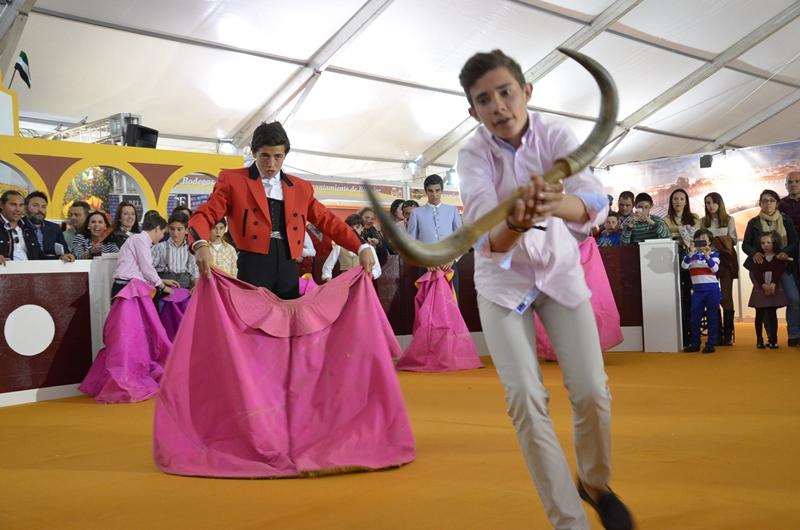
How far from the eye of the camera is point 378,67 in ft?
46.1

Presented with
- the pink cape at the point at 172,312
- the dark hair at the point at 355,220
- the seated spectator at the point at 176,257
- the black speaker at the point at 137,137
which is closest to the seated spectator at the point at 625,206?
the dark hair at the point at 355,220

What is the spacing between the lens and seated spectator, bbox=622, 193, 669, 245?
347 inches

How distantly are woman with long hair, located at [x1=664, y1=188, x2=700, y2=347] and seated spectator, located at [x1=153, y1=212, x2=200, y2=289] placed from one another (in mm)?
5168

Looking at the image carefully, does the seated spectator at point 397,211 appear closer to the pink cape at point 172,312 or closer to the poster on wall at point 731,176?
the pink cape at point 172,312

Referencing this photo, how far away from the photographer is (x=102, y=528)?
2830 mm

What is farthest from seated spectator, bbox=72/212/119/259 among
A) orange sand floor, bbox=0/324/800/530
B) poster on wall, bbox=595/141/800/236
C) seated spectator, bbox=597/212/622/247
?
poster on wall, bbox=595/141/800/236

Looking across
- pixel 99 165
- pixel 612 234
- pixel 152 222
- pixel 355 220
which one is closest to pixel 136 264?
pixel 152 222

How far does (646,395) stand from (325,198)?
8.58m

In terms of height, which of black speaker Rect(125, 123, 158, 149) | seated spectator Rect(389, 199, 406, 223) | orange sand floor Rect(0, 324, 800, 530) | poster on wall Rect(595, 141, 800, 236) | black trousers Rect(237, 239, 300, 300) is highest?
black speaker Rect(125, 123, 158, 149)

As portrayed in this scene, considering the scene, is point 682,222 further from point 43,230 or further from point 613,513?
point 613,513

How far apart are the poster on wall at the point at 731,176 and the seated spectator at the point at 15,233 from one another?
10245 mm

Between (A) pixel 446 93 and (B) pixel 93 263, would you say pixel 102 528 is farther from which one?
(A) pixel 446 93

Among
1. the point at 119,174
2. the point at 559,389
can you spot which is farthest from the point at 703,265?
the point at 119,174

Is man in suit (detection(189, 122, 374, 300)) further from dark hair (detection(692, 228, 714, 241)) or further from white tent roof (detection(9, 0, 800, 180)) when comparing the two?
white tent roof (detection(9, 0, 800, 180))
